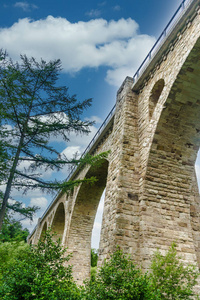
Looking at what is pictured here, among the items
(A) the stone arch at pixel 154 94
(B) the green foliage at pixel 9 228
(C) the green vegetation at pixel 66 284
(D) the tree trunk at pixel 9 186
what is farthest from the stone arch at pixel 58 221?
(C) the green vegetation at pixel 66 284

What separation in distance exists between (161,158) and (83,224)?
333 inches

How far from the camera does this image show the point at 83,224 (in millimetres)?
13516

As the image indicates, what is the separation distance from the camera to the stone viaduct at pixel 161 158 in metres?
5.71

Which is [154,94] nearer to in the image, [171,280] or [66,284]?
[171,280]

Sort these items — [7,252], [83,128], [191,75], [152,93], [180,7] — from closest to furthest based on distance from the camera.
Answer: [191,75], [180,7], [152,93], [83,128], [7,252]

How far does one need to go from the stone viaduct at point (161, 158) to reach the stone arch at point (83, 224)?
5132 mm

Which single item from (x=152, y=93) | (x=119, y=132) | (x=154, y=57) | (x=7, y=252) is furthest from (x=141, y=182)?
(x=7, y=252)

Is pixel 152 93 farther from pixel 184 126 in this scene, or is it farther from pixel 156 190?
pixel 156 190

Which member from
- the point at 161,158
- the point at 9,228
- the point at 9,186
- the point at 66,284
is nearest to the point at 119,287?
the point at 66,284

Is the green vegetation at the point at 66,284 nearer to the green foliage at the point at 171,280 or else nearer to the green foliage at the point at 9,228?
the green foliage at the point at 171,280

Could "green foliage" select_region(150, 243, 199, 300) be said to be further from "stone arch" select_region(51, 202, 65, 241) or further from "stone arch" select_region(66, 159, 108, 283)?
"stone arch" select_region(51, 202, 65, 241)

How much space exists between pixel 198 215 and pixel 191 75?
3999 mm

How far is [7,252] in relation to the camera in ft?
39.1

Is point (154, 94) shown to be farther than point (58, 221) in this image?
No
